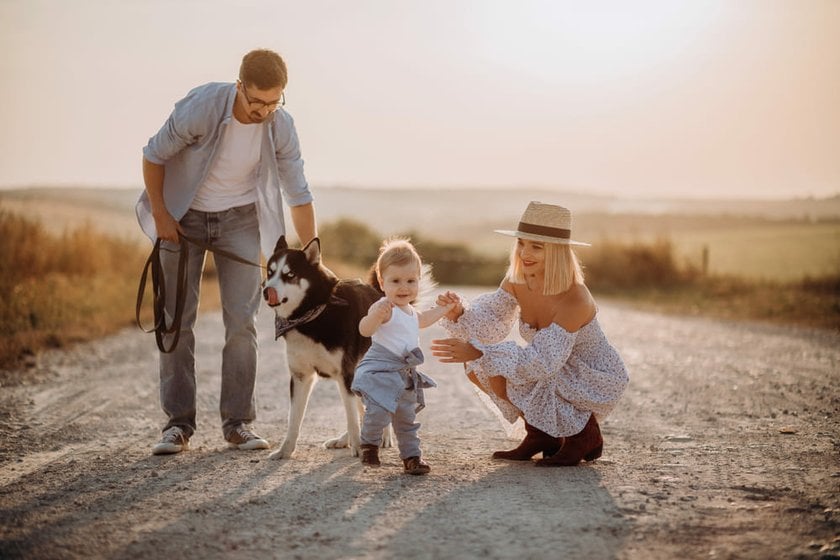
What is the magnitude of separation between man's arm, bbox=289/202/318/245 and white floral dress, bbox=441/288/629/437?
143 centimetres

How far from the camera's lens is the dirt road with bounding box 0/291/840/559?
4.32m

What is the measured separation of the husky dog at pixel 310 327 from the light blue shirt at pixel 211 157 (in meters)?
0.43

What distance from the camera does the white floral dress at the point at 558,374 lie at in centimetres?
591

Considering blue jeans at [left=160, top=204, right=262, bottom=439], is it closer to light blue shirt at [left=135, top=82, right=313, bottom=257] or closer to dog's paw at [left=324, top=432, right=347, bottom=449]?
light blue shirt at [left=135, top=82, right=313, bottom=257]

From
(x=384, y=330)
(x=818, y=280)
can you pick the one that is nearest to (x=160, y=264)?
(x=384, y=330)

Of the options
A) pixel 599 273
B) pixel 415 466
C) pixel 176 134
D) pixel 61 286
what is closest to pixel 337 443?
pixel 415 466

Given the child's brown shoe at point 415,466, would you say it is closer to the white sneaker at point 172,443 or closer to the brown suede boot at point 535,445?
the brown suede boot at point 535,445

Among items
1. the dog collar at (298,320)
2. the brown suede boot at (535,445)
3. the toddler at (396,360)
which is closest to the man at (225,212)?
the dog collar at (298,320)

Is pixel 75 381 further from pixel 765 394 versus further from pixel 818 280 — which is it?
pixel 818 280

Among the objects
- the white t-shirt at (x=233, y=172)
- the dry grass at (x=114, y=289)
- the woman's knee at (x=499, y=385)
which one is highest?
the white t-shirt at (x=233, y=172)

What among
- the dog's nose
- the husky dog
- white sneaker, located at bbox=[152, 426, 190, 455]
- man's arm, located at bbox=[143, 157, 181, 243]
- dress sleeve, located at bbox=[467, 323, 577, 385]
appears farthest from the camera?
man's arm, located at bbox=[143, 157, 181, 243]

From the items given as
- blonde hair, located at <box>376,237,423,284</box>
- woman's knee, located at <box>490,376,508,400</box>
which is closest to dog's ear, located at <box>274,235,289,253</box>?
blonde hair, located at <box>376,237,423,284</box>

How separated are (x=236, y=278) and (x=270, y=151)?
0.87 meters

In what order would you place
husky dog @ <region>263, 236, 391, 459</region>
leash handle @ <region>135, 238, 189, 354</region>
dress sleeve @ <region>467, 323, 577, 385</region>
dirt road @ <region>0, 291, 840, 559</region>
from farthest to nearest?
leash handle @ <region>135, 238, 189, 354</region> < husky dog @ <region>263, 236, 391, 459</region> < dress sleeve @ <region>467, 323, 577, 385</region> < dirt road @ <region>0, 291, 840, 559</region>
